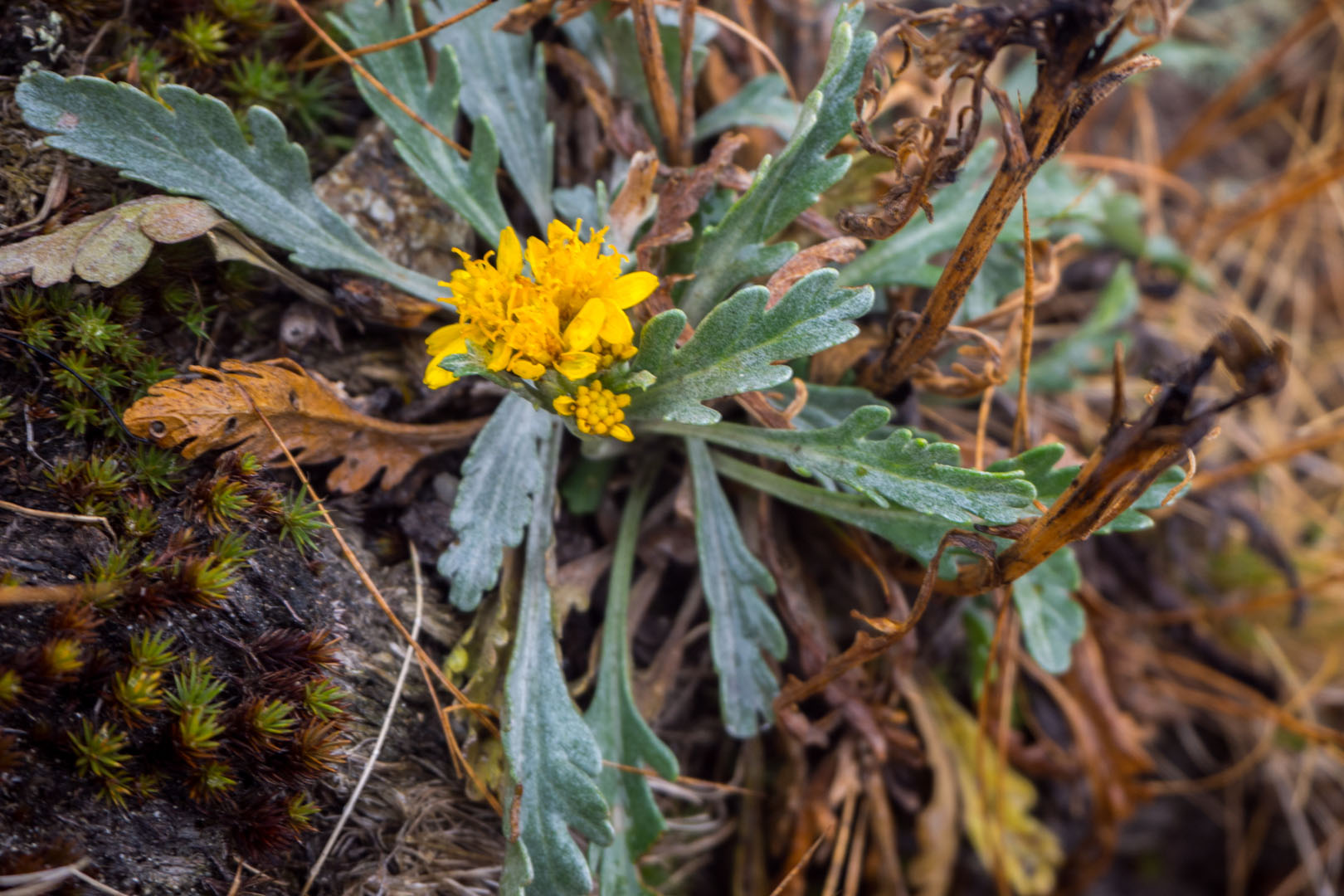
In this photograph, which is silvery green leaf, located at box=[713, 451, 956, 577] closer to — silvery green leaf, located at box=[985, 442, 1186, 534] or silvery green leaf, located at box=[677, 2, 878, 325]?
silvery green leaf, located at box=[985, 442, 1186, 534]

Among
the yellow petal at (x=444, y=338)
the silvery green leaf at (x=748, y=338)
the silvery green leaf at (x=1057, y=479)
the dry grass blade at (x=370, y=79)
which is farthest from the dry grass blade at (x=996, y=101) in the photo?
the dry grass blade at (x=370, y=79)

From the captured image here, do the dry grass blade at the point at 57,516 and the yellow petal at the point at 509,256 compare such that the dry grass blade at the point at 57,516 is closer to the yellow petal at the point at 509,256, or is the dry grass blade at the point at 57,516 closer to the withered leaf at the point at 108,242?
the withered leaf at the point at 108,242

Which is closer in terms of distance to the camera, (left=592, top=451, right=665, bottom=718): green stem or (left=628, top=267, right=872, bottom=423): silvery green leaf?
(left=628, top=267, right=872, bottom=423): silvery green leaf

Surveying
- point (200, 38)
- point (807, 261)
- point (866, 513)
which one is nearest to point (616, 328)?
point (807, 261)

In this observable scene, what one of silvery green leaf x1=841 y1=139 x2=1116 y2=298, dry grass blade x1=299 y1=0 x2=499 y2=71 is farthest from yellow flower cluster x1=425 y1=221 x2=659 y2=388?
silvery green leaf x1=841 y1=139 x2=1116 y2=298

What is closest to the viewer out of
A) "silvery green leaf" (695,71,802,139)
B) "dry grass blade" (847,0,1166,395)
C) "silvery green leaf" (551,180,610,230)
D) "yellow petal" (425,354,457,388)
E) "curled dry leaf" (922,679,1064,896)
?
"dry grass blade" (847,0,1166,395)

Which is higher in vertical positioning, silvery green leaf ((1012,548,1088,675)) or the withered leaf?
the withered leaf

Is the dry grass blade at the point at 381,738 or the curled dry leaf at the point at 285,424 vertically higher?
the curled dry leaf at the point at 285,424
